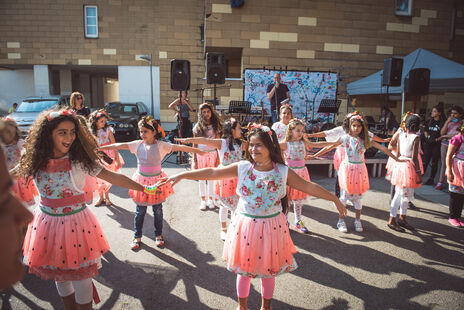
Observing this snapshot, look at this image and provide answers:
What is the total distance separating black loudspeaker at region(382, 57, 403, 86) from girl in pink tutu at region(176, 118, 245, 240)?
7083 millimetres

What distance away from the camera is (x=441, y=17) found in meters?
14.8

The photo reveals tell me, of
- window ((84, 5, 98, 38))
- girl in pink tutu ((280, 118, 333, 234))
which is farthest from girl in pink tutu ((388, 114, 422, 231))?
window ((84, 5, 98, 38))

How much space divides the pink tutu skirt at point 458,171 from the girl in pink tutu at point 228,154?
10.8 ft

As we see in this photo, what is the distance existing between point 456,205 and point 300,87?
9132 mm

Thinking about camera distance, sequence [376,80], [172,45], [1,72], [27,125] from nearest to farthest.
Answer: [27,125] → [376,80] → [172,45] → [1,72]

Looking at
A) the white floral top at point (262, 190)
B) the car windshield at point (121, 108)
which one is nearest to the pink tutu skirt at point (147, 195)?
the white floral top at point (262, 190)

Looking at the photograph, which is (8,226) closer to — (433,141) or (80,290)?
(80,290)

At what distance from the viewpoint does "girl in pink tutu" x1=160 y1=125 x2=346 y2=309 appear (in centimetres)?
239

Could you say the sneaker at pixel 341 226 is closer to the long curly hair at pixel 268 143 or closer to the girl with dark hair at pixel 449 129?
the long curly hair at pixel 268 143

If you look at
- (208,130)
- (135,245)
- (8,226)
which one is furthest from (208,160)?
(8,226)

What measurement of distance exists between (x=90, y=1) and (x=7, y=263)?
782 inches

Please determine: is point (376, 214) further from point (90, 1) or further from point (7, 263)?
point (90, 1)

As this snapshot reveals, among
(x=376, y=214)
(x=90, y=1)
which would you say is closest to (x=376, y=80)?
(x=376, y=214)

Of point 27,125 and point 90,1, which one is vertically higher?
point 90,1
